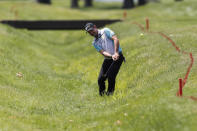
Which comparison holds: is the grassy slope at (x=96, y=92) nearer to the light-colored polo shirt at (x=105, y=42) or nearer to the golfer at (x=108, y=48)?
the golfer at (x=108, y=48)

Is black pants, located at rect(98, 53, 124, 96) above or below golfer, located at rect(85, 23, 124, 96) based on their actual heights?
below

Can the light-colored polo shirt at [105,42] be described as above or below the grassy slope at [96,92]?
above

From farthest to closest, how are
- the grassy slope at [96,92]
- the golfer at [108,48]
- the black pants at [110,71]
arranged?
1. the black pants at [110,71]
2. the golfer at [108,48]
3. the grassy slope at [96,92]

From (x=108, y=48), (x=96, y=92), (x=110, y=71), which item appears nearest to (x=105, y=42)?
(x=108, y=48)

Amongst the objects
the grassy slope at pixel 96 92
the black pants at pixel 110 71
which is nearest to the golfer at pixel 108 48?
the black pants at pixel 110 71

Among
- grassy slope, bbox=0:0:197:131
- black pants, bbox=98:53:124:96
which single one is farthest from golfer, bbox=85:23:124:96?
grassy slope, bbox=0:0:197:131

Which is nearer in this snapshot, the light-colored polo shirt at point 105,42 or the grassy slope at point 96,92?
the grassy slope at point 96,92

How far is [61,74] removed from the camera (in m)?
22.2

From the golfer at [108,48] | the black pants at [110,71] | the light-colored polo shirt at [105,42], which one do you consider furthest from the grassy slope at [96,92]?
the light-colored polo shirt at [105,42]

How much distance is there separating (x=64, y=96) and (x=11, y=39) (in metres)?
12.7

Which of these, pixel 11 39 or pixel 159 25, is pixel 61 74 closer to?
pixel 11 39

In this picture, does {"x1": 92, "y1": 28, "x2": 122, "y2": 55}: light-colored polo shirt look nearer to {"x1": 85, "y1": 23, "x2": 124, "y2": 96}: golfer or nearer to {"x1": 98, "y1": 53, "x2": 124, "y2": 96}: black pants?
{"x1": 85, "y1": 23, "x2": 124, "y2": 96}: golfer

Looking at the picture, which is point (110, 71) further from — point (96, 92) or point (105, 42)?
point (96, 92)

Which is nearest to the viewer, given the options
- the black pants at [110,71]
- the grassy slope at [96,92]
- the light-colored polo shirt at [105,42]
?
the grassy slope at [96,92]
